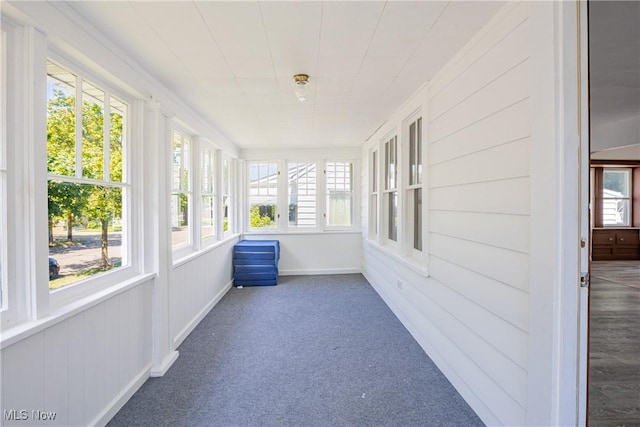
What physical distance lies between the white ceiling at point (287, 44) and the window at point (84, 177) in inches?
15.5

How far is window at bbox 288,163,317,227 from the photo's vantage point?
5.93 m

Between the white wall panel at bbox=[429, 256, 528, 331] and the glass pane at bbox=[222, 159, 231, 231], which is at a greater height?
the glass pane at bbox=[222, 159, 231, 231]

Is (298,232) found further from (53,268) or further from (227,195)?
(53,268)

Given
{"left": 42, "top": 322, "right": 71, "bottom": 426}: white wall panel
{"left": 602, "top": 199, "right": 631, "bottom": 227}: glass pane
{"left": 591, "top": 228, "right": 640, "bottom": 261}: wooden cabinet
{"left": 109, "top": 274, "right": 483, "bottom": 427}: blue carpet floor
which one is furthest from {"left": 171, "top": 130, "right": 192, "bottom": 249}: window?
{"left": 602, "top": 199, "right": 631, "bottom": 227}: glass pane

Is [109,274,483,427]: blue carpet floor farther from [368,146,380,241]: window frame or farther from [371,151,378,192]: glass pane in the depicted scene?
[371,151,378,192]: glass pane

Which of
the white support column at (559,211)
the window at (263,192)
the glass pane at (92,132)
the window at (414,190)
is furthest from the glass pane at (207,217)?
the white support column at (559,211)

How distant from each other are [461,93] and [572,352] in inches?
63.3

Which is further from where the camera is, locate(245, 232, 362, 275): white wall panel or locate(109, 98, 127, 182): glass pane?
locate(245, 232, 362, 275): white wall panel

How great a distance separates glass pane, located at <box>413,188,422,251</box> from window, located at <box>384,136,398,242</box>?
2.07 ft

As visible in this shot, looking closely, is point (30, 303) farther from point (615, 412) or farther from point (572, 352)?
point (615, 412)

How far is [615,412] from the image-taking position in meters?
1.95

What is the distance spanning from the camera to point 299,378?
94.0 inches

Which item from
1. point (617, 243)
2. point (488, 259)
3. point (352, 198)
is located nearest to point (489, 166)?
point (488, 259)

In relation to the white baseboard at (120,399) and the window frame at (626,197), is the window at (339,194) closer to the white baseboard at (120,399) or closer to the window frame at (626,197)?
the white baseboard at (120,399)
